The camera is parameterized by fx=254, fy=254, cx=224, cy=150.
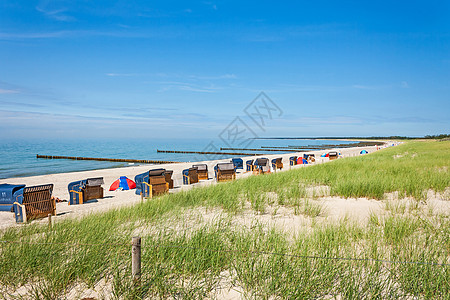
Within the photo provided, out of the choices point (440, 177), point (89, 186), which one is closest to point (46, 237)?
point (89, 186)

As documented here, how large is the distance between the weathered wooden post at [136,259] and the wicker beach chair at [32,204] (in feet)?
18.8

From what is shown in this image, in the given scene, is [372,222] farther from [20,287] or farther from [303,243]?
[20,287]

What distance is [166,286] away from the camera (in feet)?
9.39

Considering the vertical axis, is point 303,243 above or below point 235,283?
above

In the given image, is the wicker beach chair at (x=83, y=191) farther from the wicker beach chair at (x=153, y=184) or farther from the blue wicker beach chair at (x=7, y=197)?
Answer: the wicker beach chair at (x=153, y=184)

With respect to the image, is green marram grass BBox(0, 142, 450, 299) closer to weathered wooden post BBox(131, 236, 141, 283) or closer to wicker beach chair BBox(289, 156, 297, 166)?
weathered wooden post BBox(131, 236, 141, 283)

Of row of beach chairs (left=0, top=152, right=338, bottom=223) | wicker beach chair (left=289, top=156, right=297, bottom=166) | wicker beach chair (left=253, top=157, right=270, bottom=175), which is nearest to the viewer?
row of beach chairs (left=0, top=152, right=338, bottom=223)

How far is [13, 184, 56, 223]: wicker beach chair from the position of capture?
268 inches

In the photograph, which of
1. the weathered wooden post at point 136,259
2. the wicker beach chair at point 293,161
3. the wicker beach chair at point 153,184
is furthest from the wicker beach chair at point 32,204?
the wicker beach chair at point 293,161

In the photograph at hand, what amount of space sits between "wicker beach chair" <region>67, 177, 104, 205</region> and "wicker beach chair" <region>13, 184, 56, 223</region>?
196cm

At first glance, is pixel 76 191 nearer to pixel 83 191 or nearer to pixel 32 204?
pixel 83 191

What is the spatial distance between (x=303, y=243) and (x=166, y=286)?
1837 millimetres

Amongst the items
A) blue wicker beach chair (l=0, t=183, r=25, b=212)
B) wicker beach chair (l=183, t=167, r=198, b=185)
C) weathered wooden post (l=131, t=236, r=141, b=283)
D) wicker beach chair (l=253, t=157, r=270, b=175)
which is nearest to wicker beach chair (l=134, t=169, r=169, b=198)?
wicker beach chair (l=183, t=167, r=198, b=185)

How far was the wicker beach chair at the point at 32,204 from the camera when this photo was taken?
6.80m
